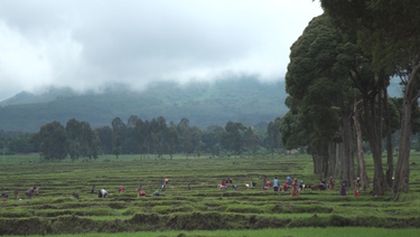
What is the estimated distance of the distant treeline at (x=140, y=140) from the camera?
162625 millimetres

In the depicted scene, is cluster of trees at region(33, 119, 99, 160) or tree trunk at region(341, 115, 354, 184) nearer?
tree trunk at region(341, 115, 354, 184)

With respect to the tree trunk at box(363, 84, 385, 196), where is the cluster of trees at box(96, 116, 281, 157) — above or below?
above

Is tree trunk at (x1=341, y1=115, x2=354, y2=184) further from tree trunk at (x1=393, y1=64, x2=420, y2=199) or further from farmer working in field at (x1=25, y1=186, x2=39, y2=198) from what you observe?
farmer working in field at (x1=25, y1=186, x2=39, y2=198)

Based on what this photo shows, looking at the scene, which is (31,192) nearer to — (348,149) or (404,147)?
(348,149)

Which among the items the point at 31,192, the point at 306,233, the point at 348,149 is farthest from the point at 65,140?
the point at 306,233

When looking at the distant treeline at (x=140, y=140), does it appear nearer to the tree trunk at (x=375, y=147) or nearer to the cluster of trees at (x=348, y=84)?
the cluster of trees at (x=348, y=84)

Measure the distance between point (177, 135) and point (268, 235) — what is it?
165 meters

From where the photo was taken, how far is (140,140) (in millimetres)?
187000

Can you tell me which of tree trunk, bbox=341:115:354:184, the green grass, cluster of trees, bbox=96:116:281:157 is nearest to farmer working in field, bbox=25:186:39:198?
tree trunk, bbox=341:115:354:184

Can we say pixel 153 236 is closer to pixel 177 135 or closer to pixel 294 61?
pixel 294 61

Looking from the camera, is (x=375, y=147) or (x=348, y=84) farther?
(x=375, y=147)

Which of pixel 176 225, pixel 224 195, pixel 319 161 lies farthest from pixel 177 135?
pixel 176 225

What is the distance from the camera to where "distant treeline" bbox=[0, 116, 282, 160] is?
163 metres

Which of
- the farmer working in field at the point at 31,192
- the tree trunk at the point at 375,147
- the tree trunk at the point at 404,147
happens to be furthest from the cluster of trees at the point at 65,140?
the tree trunk at the point at 404,147
